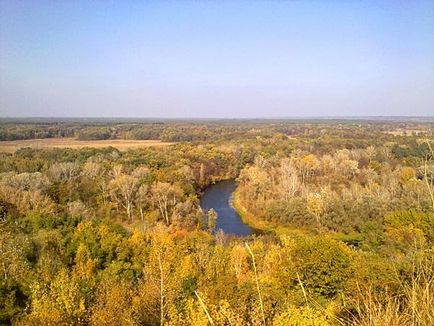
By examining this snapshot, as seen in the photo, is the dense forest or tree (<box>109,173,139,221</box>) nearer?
the dense forest

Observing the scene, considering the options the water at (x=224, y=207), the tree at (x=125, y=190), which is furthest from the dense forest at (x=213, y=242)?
the water at (x=224, y=207)

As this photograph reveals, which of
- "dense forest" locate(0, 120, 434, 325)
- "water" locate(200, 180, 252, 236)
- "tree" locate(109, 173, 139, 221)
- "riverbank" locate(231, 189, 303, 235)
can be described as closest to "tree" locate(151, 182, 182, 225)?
"dense forest" locate(0, 120, 434, 325)

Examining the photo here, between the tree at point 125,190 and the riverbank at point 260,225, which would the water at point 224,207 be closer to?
the riverbank at point 260,225

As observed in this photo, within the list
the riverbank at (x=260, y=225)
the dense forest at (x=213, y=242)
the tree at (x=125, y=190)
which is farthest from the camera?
the tree at (x=125, y=190)

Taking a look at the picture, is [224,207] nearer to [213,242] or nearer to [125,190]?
[125,190]

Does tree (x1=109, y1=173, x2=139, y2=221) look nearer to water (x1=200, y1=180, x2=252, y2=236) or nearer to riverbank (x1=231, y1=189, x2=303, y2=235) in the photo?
water (x1=200, y1=180, x2=252, y2=236)
